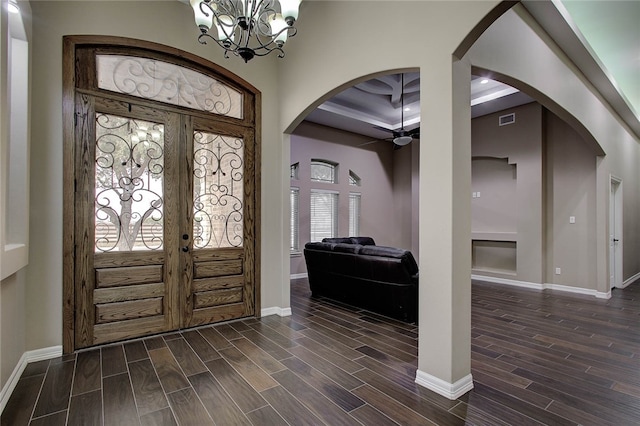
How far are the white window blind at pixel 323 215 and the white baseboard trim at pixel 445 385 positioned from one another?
5.05 metres

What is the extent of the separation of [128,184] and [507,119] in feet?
22.3

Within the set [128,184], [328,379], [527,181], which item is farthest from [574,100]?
[128,184]

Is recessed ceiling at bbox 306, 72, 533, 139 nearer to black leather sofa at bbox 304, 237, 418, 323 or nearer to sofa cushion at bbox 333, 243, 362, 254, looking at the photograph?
sofa cushion at bbox 333, 243, 362, 254

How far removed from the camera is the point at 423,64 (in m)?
2.41

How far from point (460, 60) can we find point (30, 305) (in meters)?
4.15

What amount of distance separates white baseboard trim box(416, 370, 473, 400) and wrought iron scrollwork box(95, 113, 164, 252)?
2.90m

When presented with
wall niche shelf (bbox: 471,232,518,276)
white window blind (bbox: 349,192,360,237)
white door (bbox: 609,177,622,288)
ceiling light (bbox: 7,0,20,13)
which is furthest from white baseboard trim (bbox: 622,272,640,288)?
ceiling light (bbox: 7,0,20,13)

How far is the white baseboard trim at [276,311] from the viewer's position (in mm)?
4086

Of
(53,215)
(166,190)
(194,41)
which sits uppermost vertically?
(194,41)

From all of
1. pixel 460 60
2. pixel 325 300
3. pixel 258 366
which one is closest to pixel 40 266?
pixel 258 366

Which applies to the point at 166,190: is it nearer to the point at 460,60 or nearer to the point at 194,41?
the point at 194,41

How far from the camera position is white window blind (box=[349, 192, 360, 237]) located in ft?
26.3

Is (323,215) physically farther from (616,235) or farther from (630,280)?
(630,280)

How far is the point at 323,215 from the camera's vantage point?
24.6 feet
